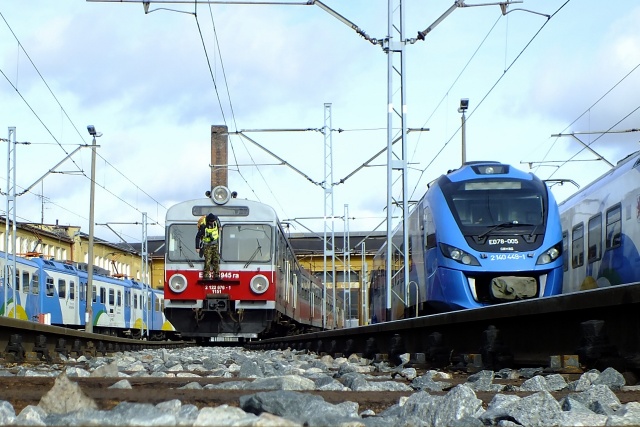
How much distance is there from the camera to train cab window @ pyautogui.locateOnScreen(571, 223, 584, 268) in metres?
15.7

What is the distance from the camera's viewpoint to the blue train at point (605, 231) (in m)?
12.6

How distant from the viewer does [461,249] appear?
46.4ft

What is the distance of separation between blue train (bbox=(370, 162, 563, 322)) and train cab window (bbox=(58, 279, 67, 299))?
19.0 m

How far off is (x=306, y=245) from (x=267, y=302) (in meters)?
55.7

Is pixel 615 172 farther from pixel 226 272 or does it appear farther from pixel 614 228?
pixel 226 272

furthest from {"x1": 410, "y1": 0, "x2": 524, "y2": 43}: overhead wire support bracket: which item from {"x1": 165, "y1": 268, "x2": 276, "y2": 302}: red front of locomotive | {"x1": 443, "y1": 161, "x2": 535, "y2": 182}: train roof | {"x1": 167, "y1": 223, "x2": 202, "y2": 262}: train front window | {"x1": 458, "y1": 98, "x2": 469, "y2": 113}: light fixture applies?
{"x1": 458, "y1": 98, "x2": 469, "y2": 113}: light fixture

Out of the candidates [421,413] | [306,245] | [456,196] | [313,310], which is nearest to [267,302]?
[456,196]

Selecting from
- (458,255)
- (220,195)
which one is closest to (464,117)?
(220,195)

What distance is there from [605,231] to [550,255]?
0.88 metres

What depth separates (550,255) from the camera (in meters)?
14.1

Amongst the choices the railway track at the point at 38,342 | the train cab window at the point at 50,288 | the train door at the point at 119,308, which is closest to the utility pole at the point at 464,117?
the railway track at the point at 38,342

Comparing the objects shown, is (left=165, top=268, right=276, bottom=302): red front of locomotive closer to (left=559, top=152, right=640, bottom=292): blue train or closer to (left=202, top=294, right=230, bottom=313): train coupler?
(left=202, top=294, right=230, bottom=313): train coupler

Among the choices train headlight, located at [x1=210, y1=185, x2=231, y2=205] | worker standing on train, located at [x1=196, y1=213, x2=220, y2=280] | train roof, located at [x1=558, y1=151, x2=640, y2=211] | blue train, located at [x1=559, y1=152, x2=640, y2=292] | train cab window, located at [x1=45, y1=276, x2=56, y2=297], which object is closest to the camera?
blue train, located at [x1=559, y1=152, x2=640, y2=292]

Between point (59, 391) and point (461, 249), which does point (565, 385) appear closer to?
point (59, 391)
